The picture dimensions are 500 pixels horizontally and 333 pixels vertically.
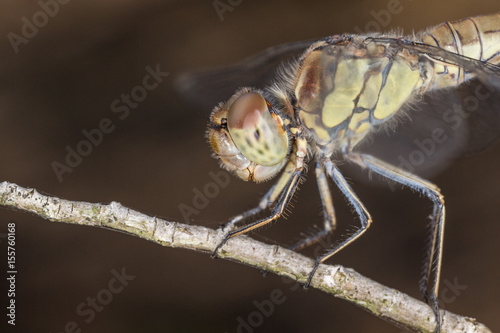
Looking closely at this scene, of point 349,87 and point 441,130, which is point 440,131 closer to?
point 441,130

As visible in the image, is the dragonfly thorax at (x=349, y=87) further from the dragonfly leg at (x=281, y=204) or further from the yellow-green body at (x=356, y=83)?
the dragonfly leg at (x=281, y=204)

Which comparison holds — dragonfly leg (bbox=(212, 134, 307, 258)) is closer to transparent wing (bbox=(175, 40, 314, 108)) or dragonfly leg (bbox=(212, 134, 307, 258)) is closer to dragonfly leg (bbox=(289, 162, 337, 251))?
dragonfly leg (bbox=(289, 162, 337, 251))

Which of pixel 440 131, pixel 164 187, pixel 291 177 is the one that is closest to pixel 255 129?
pixel 291 177

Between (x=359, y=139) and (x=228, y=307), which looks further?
(x=228, y=307)

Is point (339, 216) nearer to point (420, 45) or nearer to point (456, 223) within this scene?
point (456, 223)

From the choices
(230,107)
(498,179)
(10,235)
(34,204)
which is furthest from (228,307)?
(498,179)

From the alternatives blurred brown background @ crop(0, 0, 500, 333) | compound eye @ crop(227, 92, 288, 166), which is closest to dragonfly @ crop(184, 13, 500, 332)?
compound eye @ crop(227, 92, 288, 166)
